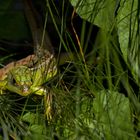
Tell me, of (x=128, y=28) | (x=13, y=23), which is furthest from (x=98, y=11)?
(x=13, y=23)

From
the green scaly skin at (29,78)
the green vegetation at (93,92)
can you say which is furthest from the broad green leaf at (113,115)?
the green scaly skin at (29,78)

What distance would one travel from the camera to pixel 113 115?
3.34 ft

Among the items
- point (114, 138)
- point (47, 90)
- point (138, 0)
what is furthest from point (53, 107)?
point (138, 0)

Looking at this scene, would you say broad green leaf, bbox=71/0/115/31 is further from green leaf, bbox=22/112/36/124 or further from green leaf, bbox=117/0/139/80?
green leaf, bbox=22/112/36/124

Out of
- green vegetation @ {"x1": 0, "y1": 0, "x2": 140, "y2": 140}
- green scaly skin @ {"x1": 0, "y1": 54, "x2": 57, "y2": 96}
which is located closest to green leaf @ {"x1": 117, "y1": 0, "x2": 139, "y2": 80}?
green vegetation @ {"x1": 0, "y1": 0, "x2": 140, "y2": 140}

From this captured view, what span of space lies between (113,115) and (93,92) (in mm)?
60

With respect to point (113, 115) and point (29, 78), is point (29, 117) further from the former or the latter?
point (113, 115)

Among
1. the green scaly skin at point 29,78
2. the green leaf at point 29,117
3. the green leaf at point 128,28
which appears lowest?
the green leaf at point 29,117

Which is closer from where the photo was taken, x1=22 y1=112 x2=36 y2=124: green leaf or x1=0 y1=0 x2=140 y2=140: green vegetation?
x1=0 y1=0 x2=140 y2=140: green vegetation

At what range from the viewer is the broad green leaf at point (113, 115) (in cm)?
99

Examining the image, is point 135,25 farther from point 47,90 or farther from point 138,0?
point 47,90

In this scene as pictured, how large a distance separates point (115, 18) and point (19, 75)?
0.26 metres

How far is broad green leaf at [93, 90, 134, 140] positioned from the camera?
99 centimetres

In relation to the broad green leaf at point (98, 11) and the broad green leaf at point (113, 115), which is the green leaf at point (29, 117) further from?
the broad green leaf at point (98, 11)
